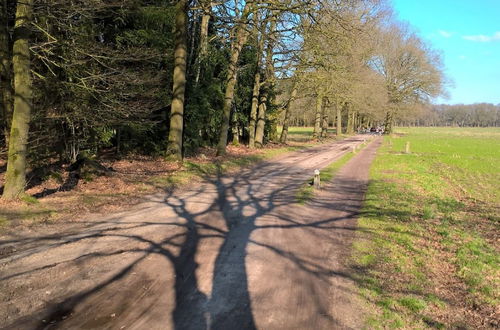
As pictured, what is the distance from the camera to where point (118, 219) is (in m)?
7.89

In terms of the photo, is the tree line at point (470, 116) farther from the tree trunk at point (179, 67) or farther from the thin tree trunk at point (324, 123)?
the tree trunk at point (179, 67)

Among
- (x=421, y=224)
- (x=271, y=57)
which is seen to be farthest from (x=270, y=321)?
(x=271, y=57)

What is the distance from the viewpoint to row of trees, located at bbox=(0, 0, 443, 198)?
35.2ft

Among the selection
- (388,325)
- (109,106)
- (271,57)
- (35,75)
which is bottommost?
(388,325)

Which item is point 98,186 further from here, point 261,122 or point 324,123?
point 324,123

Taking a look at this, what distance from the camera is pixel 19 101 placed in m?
8.54

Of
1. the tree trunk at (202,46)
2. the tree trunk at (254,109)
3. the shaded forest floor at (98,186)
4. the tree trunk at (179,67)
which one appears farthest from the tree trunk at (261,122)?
the tree trunk at (179,67)

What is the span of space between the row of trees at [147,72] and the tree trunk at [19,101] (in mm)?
24

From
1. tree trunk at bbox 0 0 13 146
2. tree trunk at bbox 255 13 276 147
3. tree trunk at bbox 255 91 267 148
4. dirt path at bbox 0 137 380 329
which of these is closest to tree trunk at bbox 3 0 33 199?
dirt path at bbox 0 137 380 329

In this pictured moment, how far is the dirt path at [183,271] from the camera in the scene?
414 cm

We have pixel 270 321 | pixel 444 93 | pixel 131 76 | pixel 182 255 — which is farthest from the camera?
pixel 444 93

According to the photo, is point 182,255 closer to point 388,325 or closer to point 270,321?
point 270,321

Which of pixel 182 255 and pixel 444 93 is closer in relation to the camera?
pixel 182 255

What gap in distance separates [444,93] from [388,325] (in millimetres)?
Answer: 62534
